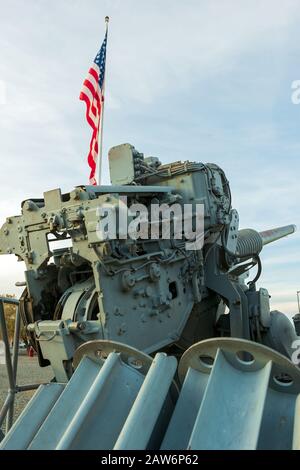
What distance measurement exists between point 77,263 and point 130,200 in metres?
Answer: 1.09

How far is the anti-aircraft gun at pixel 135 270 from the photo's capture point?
5.32 meters

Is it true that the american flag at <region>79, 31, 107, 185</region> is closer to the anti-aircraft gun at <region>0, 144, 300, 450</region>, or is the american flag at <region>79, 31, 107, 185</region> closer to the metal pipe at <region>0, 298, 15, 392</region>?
the anti-aircraft gun at <region>0, 144, 300, 450</region>

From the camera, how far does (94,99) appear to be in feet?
30.8

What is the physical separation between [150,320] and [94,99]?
5022mm

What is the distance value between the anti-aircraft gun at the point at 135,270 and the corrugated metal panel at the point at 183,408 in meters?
2.92

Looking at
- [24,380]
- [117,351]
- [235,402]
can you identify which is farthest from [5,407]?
[24,380]

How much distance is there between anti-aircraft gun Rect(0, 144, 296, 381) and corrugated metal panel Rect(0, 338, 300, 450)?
9.57 feet

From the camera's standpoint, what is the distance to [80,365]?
2.49 metres

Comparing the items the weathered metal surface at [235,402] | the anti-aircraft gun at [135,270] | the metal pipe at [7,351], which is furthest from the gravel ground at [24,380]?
the weathered metal surface at [235,402]

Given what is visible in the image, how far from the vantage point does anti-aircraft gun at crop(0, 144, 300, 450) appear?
6.70ft

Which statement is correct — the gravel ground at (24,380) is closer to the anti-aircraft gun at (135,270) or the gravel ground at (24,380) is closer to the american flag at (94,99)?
the anti-aircraft gun at (135,270)

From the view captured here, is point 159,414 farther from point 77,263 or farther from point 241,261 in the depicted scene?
point 241,261

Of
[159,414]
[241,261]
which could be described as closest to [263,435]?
[159,414]
